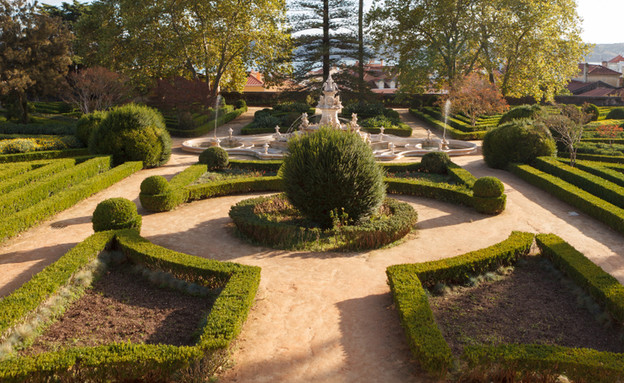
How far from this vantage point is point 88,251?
30.3 ft

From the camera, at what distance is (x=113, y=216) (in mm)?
10625

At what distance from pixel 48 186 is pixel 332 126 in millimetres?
10902

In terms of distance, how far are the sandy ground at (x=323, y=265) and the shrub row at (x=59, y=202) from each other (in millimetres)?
230

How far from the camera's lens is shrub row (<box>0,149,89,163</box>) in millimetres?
19828

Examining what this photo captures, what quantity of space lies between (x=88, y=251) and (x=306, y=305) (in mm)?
4409

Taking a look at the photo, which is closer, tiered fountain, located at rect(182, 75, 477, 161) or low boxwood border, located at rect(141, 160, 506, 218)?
Result: low boxwood border, located at rect(141, 160, 506, 218)

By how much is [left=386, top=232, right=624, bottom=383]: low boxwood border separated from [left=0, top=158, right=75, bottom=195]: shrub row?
11.7 metres

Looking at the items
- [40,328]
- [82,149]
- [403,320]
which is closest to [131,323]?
[40,328]

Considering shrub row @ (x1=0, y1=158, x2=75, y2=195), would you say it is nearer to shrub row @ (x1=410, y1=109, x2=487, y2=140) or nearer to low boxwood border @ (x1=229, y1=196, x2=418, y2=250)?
low boxwood border @ (x1=229, y1=196, x2=418, y2=250)

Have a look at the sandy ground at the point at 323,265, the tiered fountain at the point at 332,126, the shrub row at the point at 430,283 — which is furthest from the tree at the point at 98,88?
the shrub row at the point at 430,283

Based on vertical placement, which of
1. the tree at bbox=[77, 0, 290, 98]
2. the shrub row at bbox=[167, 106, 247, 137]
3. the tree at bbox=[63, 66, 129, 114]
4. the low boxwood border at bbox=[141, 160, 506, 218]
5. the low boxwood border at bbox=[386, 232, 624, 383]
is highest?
the tree at bbox=[77, 0, 290, 98]

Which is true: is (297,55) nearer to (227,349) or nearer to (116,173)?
(116,173)

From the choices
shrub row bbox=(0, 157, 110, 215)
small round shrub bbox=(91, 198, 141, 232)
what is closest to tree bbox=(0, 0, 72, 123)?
shrub row bbox=(0, 157, 110, 215)

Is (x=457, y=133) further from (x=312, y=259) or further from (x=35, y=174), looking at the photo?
(x=35, y=174)
